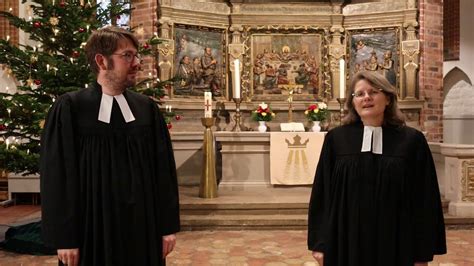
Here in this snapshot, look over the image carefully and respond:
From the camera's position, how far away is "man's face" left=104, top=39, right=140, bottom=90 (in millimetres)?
2330

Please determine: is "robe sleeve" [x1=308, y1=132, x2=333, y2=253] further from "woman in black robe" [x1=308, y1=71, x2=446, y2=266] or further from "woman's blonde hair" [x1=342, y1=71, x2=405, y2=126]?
"woman's blonde hair" [x1=342, y1=71, x2=405, y2=126]

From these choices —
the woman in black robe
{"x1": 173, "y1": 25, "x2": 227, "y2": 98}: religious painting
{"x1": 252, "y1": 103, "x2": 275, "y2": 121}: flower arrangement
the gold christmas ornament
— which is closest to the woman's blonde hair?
the woman in black robe

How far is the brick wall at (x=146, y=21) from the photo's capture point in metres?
8.66

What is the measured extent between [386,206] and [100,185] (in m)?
1.36

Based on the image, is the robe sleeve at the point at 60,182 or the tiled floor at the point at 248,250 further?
the tiled floor at the point at 248,250

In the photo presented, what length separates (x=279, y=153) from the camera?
7832 millimetres

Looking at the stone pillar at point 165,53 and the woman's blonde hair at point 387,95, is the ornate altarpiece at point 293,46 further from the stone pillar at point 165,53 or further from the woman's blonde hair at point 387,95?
the woman's blonde hair at point 387,95

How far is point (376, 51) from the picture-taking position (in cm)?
933

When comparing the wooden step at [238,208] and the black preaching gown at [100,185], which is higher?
the black preaching gown at [100,185]

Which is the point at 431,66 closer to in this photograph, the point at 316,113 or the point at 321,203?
the point at 316,113

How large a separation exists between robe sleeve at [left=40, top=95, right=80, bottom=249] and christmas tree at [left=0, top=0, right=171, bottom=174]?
2.99 meters

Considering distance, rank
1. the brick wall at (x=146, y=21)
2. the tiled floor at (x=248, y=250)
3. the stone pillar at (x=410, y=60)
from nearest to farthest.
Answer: the tiled floor at (x=248, y=250)
the brick wall at (x=146, y=21)
the stone pillar at (x=410, y=60)

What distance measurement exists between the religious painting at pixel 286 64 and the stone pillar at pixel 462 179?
3.39 meters

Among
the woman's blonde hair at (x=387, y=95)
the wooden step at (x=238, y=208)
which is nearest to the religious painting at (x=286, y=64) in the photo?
the wooden step at (x=238, y=208)
